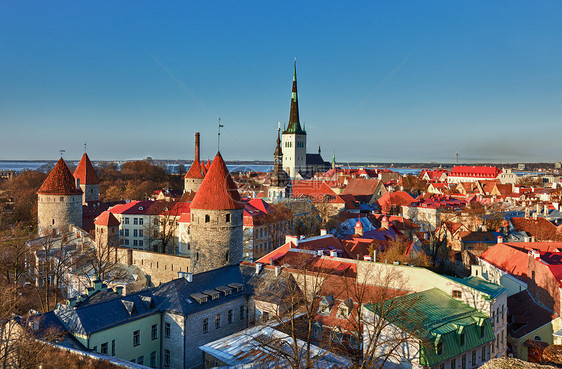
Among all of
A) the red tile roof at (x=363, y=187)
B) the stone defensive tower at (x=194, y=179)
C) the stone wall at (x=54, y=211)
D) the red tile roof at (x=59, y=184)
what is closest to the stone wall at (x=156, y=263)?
the stone wall at (x=54, y=211)

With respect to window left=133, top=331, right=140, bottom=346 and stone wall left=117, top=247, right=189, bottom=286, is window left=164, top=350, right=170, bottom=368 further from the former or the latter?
stone wall left=117, top=247, right=189, bottom=286

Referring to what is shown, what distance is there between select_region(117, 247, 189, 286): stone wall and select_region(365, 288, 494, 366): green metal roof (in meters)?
15.6

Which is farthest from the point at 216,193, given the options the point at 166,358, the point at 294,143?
the point at 294,143

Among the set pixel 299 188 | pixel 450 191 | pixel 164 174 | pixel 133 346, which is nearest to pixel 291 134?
pixel 164 174

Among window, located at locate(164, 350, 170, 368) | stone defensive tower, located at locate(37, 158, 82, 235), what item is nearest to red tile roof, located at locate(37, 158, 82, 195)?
stone defensive tower, located at locate(37, 158, 82, 235)

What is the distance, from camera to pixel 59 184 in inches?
1634

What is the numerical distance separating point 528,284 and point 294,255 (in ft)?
39.7

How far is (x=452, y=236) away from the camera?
39719 mm

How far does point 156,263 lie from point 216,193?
795 cm

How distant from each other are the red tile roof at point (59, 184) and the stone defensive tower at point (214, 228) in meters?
20.1

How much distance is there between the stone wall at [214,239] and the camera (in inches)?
1024

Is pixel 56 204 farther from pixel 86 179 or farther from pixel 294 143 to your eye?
pixel 294 143

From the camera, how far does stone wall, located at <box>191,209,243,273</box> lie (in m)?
26.0

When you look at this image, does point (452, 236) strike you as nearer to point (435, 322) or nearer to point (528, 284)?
point (528, 284)
